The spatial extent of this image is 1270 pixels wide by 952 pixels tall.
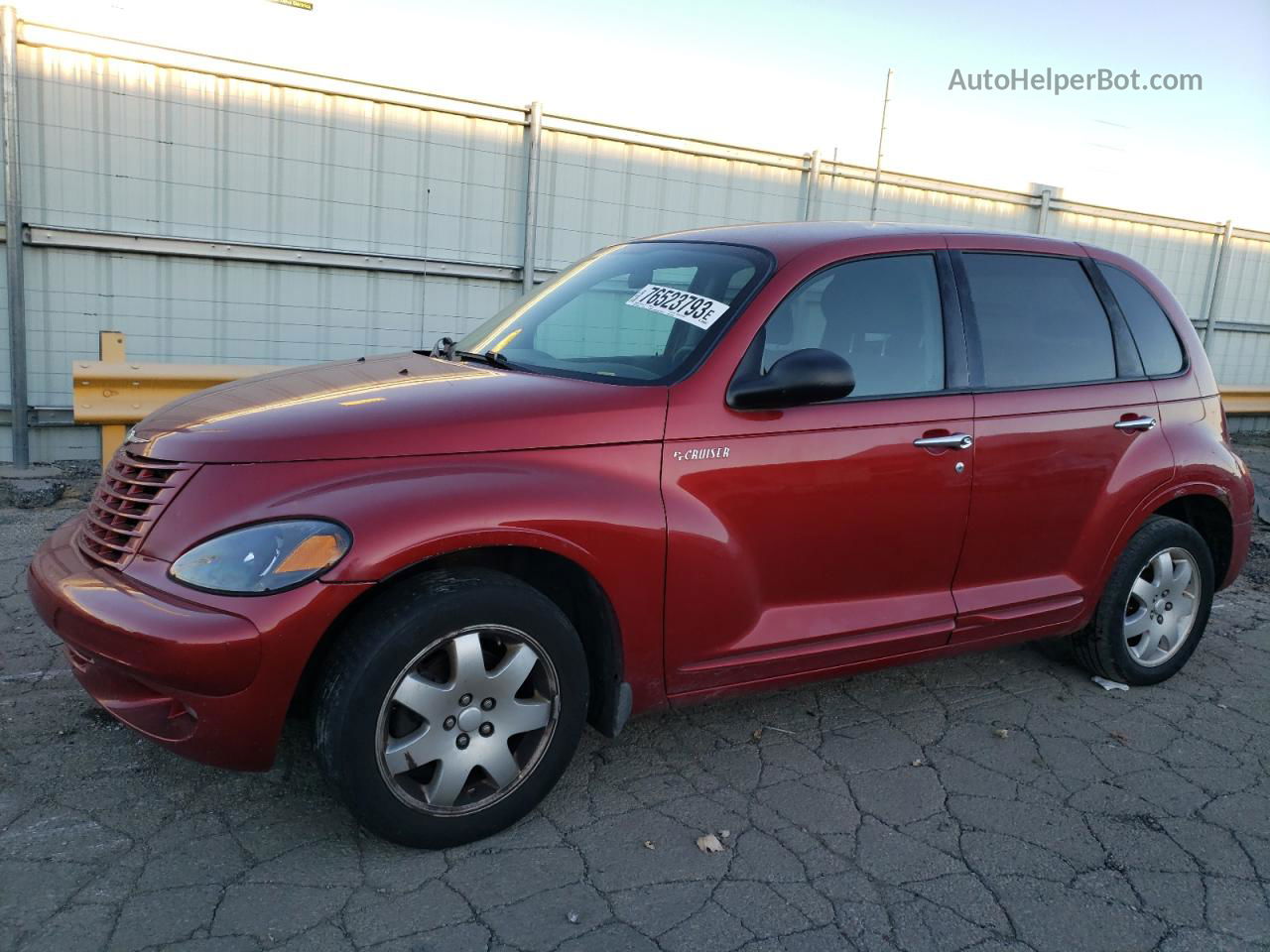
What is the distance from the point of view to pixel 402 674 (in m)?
2.65

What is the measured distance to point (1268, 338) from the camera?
48.2 feet

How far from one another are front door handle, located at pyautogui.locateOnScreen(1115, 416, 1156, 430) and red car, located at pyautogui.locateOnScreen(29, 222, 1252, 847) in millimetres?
30

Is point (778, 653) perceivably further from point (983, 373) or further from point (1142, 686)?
point (1142, 686)

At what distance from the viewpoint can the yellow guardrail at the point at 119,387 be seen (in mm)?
6191

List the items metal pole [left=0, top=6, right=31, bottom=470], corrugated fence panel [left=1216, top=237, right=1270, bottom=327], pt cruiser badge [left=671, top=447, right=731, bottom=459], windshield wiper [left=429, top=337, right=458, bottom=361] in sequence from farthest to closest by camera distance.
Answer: corrugated fence panel [left=1216, top=237, right=1270, bottom=327], metal pole [left=0, top=6, right=31, bottom=470], windshield wiper [left=429, top=337, right=458, bottom=361], pt cruiser badge [left=671, top=447, right=731, bottom=459]

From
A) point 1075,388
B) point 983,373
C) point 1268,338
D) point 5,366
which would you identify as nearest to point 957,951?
point 983,373

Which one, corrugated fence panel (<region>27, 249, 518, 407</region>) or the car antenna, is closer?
corrugated fence panel (<region>27, 249, 518, 407</region>)

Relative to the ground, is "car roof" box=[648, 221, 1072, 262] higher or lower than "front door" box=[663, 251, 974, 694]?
higher

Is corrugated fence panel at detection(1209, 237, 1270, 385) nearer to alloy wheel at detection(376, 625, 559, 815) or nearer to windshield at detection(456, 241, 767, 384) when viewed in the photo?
windshield at detection(456, 241, 767, 384)

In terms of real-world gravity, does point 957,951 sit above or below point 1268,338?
below

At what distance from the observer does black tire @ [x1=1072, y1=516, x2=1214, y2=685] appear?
13.7 ft

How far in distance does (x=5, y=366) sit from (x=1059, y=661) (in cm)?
695

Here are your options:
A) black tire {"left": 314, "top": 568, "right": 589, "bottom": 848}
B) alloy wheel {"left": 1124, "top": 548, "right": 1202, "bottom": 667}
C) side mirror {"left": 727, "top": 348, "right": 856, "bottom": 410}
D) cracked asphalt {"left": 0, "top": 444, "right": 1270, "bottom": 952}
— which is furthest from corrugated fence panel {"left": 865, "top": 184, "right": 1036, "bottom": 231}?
black tire {"left": 314, "top": 568, "right": 589, "bottom": 848}

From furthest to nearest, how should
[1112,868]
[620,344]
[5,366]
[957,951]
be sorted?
[5,366], [620,344], [1112,868], [957,951]
